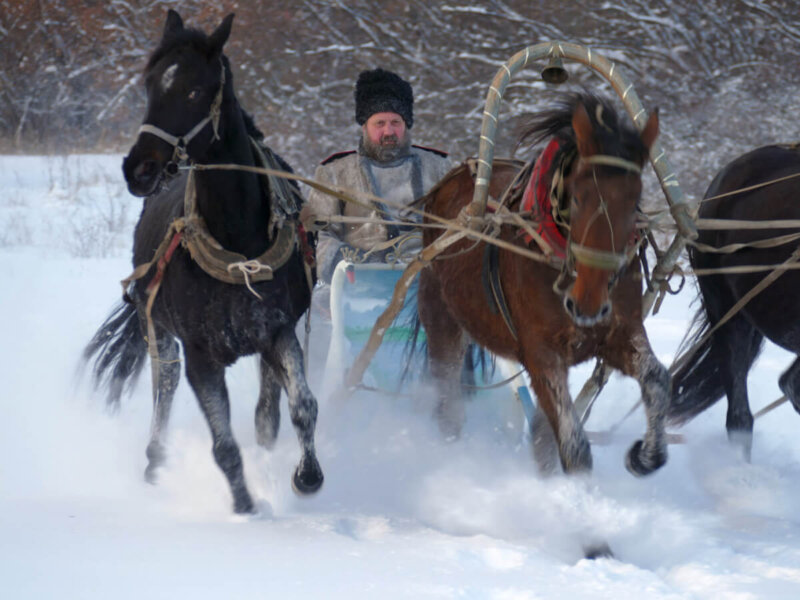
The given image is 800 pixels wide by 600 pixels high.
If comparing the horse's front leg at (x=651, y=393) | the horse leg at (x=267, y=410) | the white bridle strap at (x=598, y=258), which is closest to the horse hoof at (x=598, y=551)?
the horse's front leg at (x=651, y=393)

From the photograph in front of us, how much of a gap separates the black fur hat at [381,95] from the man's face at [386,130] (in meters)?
0.03

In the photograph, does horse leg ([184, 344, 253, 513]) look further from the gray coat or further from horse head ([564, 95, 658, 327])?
horse head ([564, 95, 658, 327])

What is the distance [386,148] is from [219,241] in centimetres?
153

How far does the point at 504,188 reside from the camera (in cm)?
442

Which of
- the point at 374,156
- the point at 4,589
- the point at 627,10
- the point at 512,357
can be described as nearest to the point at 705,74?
the point at 627,10

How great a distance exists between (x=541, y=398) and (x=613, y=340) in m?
0.35

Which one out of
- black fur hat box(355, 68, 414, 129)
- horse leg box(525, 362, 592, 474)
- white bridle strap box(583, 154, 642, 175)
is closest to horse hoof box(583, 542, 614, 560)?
horse leg box(525, 362, 592, 474)

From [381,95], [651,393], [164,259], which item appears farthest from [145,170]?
[651,393]

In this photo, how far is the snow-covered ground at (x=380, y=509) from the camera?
10.5 ft

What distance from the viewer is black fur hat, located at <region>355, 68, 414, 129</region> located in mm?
5145

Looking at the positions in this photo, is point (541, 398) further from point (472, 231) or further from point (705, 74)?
point (705, 74)

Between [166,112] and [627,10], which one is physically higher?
[627,10]

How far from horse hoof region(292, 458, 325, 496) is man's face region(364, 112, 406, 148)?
194cm

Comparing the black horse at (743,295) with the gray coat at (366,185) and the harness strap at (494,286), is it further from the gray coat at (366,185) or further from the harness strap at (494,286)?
the gray coat at (366,185)
